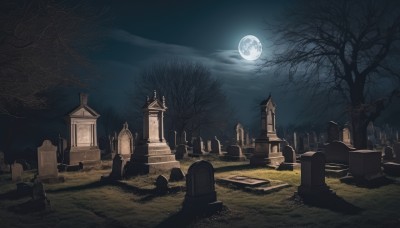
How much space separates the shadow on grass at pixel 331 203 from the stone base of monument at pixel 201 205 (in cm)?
280

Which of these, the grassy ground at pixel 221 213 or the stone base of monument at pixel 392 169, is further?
the stone base of monument at pixel 392 169

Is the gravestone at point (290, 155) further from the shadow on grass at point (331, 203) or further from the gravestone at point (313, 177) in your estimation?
the shadow on grass at point (331, 203)

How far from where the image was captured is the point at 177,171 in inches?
460

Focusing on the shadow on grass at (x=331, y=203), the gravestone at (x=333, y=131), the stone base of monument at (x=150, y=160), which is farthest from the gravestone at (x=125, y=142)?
the gravestone at (x=333, y=131)

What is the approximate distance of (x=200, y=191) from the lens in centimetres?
784

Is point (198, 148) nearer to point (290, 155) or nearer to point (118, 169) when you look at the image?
point (290, 155)

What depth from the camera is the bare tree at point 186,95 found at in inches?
1357

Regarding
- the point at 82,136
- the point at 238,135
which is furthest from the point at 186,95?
the point at 82,136

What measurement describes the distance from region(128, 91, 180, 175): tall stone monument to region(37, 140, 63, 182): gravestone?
3.52 meters

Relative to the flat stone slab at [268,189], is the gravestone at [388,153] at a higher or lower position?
higher

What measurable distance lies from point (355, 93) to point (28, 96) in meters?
17.2

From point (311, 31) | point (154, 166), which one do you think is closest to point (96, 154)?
point (154, 166)

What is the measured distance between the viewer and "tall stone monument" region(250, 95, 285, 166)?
637 inches

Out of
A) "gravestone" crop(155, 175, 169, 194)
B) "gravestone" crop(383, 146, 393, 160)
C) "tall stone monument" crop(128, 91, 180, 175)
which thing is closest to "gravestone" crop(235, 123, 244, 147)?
"gravestone" crop(383, 146, 393, 160)
